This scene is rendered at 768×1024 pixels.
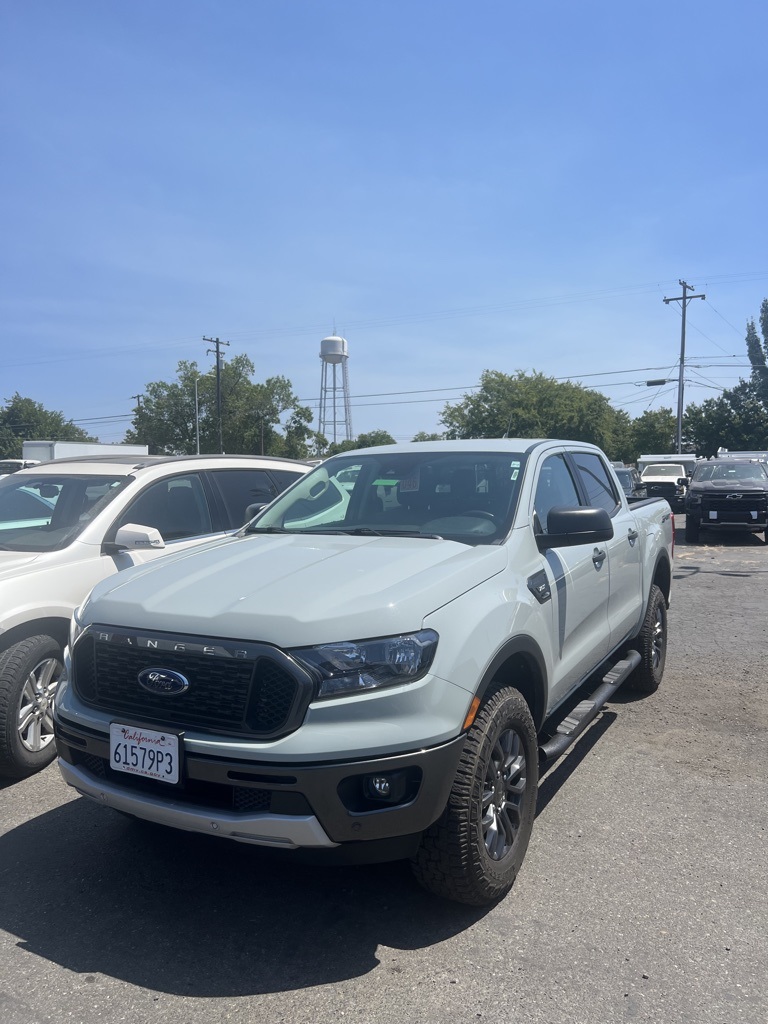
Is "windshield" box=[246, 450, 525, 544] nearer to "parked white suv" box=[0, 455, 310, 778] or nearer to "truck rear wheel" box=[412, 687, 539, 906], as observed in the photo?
"parked white suv" box=[0, 455, 310, 778]

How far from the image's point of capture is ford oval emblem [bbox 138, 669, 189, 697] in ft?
9.43

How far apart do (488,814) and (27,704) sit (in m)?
2.69

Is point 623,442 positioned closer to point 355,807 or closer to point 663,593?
point 663,593

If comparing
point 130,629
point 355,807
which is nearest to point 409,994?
point 355,807

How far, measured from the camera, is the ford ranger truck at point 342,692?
2695 mm

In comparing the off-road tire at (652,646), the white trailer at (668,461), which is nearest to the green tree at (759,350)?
the white trailer at (668,461)

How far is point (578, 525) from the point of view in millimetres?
3693

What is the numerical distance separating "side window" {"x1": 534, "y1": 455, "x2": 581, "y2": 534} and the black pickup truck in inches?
532

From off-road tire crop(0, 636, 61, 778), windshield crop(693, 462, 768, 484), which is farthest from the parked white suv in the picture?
windshield crop(693, 462, 768, 484)

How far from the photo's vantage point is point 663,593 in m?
6.41

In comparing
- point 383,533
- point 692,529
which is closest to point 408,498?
point 383,533

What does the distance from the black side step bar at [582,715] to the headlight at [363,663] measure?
117 centimetres

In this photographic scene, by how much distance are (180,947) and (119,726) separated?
83 centimetres

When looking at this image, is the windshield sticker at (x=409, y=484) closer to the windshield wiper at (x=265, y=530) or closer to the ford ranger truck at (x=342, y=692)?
the ford ranger truck at (x=342, y=692)
